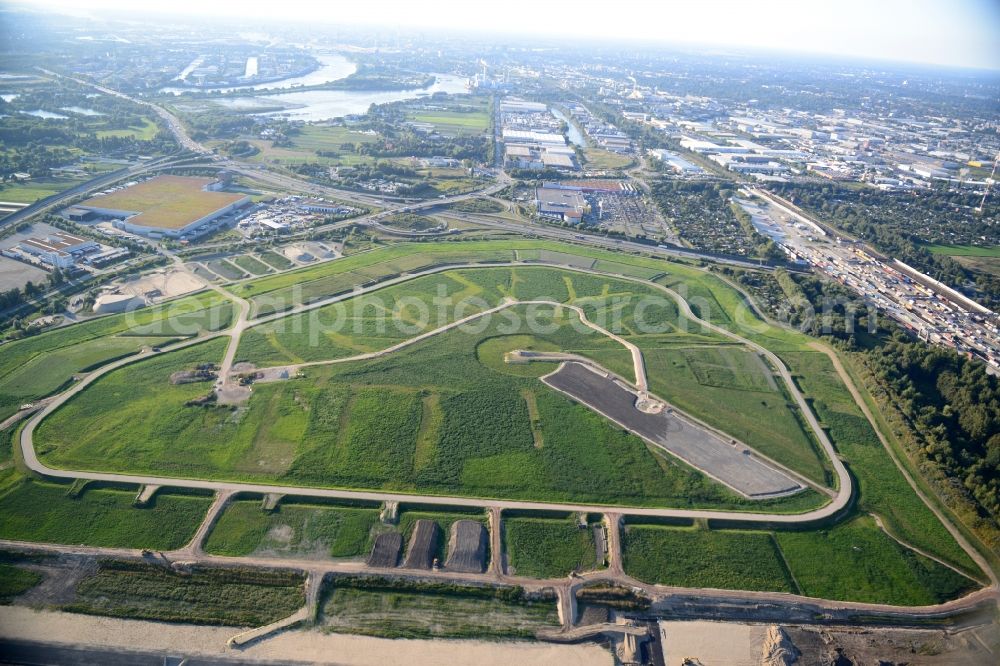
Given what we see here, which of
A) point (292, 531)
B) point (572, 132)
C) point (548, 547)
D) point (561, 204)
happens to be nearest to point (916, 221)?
point (561, 204)

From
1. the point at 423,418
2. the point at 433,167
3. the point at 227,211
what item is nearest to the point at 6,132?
the point at 227,211

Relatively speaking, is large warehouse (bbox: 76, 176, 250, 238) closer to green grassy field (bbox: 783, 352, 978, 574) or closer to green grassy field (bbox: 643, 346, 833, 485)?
green grassy field (bbox: 643, 346, 833, 485)

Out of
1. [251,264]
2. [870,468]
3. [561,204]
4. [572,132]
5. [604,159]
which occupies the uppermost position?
[572,132]

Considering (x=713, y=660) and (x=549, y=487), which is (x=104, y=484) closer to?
(x=549, y=487)

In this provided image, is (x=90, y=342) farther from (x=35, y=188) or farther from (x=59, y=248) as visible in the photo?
(x=35, y=188)

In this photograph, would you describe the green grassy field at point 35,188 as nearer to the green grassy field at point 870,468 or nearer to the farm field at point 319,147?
the farm field at point 319,147
